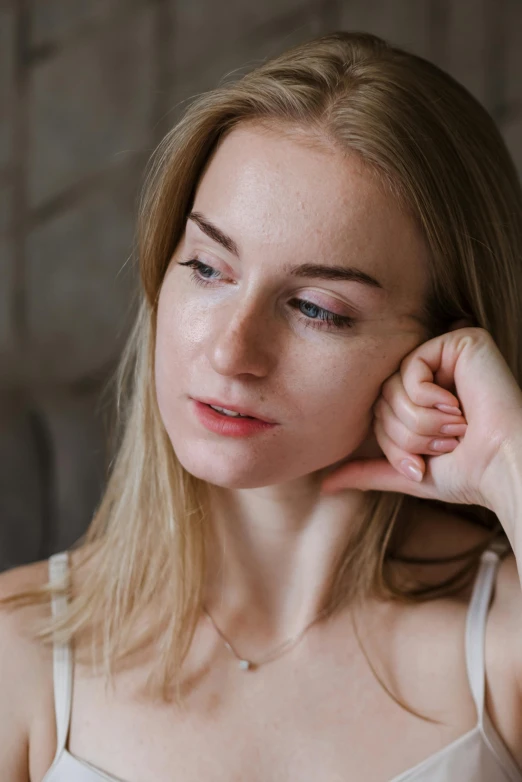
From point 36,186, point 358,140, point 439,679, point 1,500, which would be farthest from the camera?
point 36,186

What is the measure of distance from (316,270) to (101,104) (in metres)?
1.16

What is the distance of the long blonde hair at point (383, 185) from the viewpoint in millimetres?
1165

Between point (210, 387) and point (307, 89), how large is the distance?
0.39 meters

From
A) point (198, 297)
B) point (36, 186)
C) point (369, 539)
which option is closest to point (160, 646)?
point (369, 539)

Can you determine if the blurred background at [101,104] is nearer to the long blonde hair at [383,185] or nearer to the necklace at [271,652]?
the long blonde hair at [383,185]

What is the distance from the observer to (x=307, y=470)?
3.93 ft

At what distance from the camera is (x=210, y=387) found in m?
1.13

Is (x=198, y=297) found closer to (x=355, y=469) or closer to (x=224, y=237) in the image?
(x=224, y=237)

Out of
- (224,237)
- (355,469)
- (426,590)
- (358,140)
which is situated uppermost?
(358,140)

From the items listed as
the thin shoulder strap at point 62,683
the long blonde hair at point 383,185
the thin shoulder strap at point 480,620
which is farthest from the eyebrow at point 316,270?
the thin shoulder strap at point 62,683

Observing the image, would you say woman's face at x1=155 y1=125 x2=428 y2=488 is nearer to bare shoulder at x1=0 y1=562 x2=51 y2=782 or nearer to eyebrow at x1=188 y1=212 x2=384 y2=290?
eyebrow at x1=188 y1=212 x2=384 y2=290

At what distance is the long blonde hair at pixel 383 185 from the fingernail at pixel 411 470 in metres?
0.14

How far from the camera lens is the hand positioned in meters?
1.18

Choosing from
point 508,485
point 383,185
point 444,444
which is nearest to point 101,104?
point 383,185
